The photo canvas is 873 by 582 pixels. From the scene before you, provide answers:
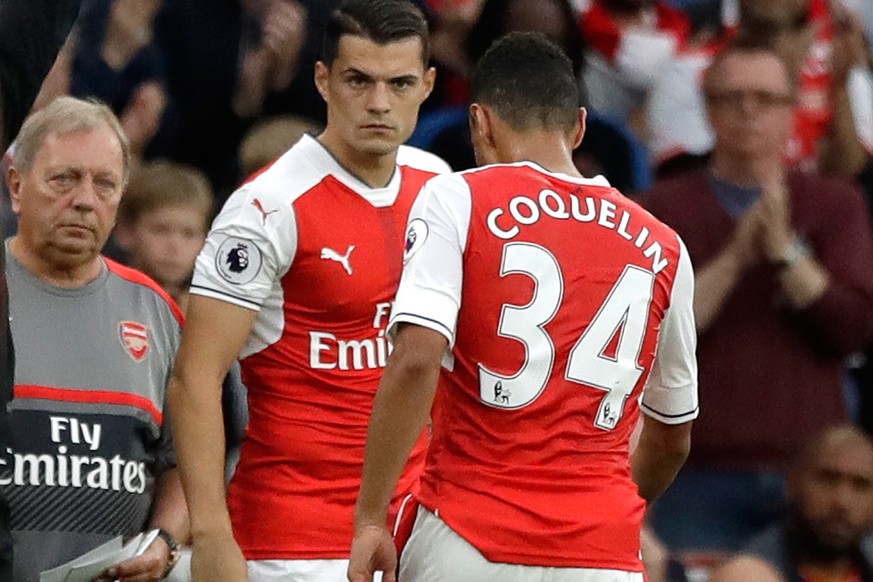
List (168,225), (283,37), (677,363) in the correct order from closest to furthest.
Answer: (677,363)
(168,225)
(283,37)

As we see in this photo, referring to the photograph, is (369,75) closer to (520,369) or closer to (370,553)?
(520,369)

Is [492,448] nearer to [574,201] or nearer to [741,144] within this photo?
[574,201]

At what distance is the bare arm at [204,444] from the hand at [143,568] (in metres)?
0.18

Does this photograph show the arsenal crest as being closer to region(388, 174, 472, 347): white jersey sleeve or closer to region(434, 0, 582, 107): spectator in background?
region(388, 174, 472, 347): white jersey sleeve

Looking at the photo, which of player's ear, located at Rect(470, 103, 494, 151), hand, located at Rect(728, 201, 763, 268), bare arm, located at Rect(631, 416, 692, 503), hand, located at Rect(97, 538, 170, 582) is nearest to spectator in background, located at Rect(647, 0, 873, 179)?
hand, located at Rect(728, 201, 763, 268)

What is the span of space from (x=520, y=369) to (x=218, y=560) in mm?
1121

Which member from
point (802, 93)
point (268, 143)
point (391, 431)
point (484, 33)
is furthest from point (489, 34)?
point (391, 431)

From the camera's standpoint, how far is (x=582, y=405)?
475cm

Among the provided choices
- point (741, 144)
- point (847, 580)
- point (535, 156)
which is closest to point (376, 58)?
point (535, 156)

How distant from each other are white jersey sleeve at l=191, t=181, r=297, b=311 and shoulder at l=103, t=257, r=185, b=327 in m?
0.08

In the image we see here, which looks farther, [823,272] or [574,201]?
[823,272]

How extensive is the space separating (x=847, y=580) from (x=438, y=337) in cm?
285

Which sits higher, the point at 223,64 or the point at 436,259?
the point at 436,259

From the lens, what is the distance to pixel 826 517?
22.7 feet
